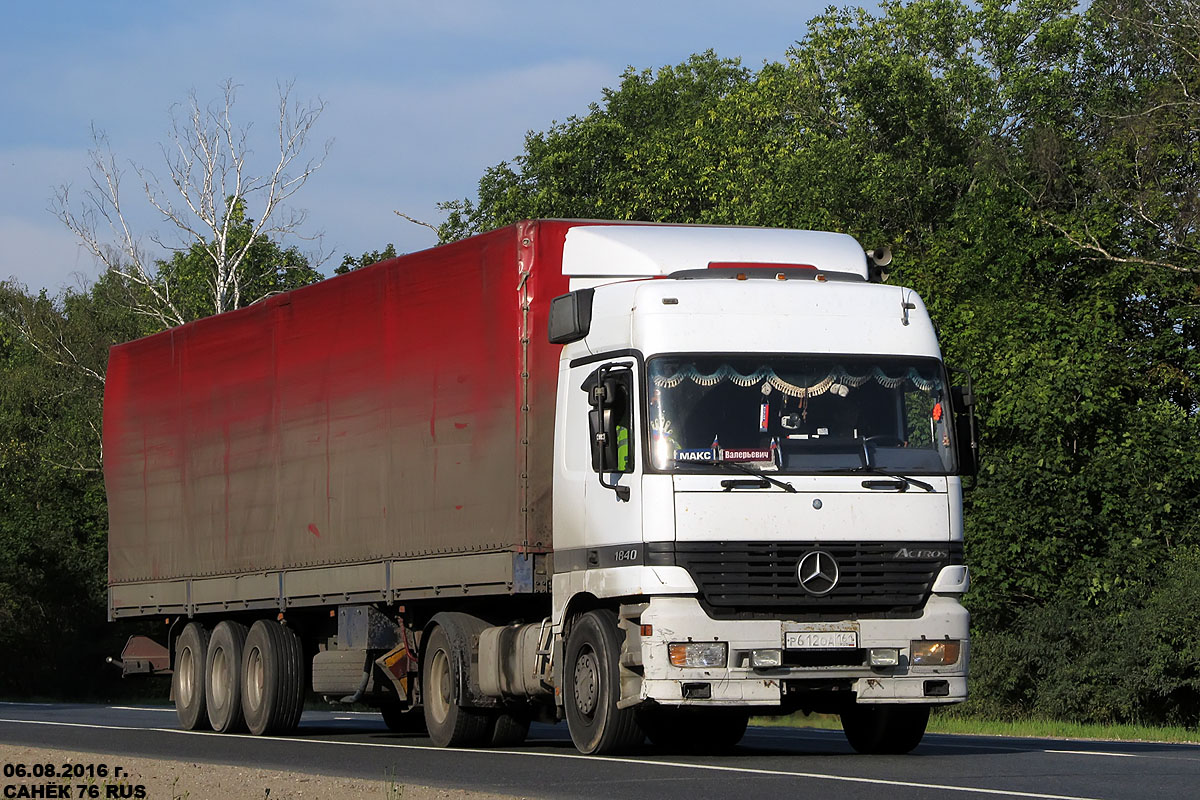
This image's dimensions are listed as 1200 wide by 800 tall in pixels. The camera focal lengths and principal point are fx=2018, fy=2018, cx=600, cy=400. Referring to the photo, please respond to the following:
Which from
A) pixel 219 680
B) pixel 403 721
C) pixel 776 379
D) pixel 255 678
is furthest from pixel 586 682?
pixel 219 680

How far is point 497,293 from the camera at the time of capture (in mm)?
16312

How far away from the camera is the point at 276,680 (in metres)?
20.7

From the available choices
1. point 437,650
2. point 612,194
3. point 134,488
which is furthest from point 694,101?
point 437,650

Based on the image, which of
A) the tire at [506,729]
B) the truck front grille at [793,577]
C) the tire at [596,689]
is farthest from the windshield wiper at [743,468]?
the tire at [506,729]

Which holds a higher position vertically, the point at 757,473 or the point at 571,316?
the point at 571,316

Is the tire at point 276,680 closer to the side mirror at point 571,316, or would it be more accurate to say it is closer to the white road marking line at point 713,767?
the white road marking line at point 713,767

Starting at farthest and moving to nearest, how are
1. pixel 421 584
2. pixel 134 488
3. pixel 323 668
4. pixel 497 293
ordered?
pixel 134 488, pixel 323 668, pixel 421 584, pixel 497 293

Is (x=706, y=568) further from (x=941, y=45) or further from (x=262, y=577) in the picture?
(x=941, y=45)

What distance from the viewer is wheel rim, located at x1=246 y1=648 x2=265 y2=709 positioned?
2100 cm

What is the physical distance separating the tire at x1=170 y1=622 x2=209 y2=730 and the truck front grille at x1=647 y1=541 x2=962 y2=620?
9.87 meters

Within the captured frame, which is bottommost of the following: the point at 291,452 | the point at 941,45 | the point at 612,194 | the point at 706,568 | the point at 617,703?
the point at 617,703

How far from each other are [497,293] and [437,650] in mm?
3464

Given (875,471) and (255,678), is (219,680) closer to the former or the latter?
(255,678)

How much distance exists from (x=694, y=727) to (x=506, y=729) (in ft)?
6.59
